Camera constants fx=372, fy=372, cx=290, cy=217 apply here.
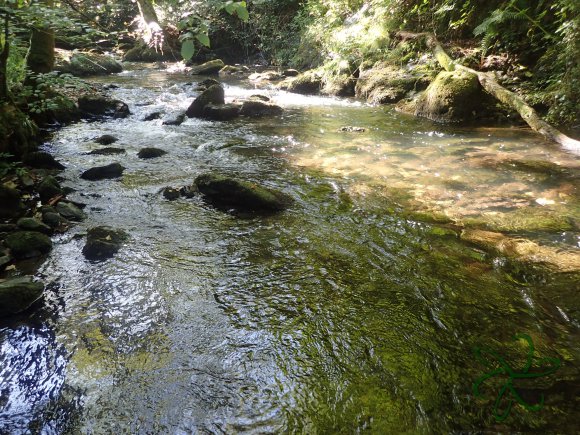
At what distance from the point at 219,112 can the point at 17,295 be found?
740 cm

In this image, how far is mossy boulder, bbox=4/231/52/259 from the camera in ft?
12.0

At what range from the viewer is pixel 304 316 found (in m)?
→ 2.91

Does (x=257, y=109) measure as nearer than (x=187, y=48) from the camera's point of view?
No

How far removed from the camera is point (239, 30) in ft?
66.3

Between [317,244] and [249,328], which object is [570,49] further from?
[249,328]

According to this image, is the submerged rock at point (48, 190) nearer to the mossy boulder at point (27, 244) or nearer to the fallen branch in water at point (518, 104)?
the mossy boulder at point (27, 244)

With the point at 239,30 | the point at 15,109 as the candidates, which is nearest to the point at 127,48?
the point at 239,30

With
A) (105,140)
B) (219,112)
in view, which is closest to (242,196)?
(105,140)

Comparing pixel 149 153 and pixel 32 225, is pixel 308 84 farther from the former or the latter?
pixel 32 225

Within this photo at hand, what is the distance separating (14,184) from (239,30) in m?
18.2

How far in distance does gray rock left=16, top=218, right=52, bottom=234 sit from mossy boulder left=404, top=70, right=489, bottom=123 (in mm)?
8147

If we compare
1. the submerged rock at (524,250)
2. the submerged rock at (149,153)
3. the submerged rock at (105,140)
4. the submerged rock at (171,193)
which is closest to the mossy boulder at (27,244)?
the submerged rock at (171,193)

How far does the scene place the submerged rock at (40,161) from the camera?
5.86 meters

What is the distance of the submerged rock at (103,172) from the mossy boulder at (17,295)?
9.75 feet
